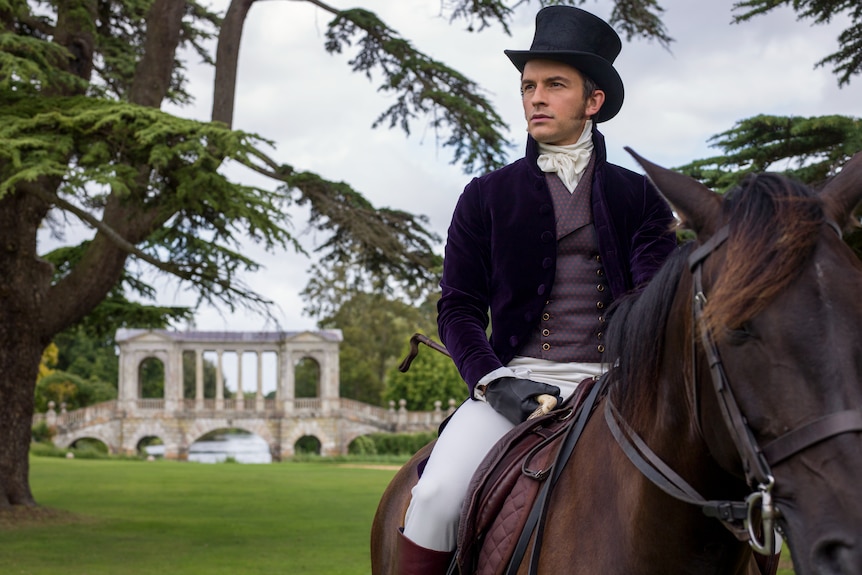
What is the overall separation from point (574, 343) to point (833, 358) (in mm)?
1263

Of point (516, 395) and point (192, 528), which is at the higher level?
point (516, 395)

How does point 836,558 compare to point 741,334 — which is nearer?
point 836,558

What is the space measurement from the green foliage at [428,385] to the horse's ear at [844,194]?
185 ft

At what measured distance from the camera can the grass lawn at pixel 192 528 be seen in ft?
36.9

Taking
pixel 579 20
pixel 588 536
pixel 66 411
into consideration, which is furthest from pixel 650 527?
pixel 66 411

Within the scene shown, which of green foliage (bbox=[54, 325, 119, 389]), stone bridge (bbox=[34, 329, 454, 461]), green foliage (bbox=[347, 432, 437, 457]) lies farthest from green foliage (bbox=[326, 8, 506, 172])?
green foliage (bbox=[54, 325, 119, 389])

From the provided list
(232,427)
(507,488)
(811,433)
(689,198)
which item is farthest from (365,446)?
(811,433)

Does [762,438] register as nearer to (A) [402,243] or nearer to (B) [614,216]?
(B) [614,216]

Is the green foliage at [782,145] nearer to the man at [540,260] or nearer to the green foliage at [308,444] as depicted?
the man at [540,260]

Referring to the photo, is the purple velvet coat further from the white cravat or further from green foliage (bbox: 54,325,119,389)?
green foliage (bbox: 54,325,119,389)

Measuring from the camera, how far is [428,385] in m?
59.1

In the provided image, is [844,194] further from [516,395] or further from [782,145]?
[782,145]

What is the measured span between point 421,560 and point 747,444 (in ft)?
4.46

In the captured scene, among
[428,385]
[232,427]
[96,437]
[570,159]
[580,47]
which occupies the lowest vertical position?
[96,437]
